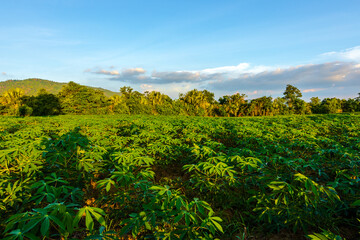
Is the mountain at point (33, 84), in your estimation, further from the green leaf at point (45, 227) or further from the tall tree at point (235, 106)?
the green leaf at point (45, 227)

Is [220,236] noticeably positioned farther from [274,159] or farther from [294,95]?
[294,95]

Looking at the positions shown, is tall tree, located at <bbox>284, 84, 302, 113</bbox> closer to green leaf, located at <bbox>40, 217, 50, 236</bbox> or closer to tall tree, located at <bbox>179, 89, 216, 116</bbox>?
tall tree, located at <bbox>179, 89, 216, 116</bbox>

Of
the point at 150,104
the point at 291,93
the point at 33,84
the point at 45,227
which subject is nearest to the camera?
the point at 45,227

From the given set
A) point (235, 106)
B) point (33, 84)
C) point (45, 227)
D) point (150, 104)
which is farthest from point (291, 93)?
point (33, 84)

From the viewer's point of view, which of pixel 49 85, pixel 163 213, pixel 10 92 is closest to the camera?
pixel 163 213

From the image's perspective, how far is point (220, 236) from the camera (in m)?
2.01

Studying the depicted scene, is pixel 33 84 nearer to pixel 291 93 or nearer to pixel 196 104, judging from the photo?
pixel 196 104

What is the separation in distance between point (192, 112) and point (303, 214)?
118 feet

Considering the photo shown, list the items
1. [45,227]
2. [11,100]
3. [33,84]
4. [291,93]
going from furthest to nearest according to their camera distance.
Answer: [33,84] < [291,93] < [11,100] < [45,227]

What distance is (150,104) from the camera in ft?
122

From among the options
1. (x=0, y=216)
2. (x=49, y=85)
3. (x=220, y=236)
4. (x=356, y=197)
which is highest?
(x=49, y=85)

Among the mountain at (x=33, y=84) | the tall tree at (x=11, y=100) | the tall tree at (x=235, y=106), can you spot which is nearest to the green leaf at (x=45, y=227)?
the tall tree at (x=235, y=106)

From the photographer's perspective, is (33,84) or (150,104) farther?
(33,84)

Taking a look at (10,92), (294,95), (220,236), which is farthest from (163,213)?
(294,95)
